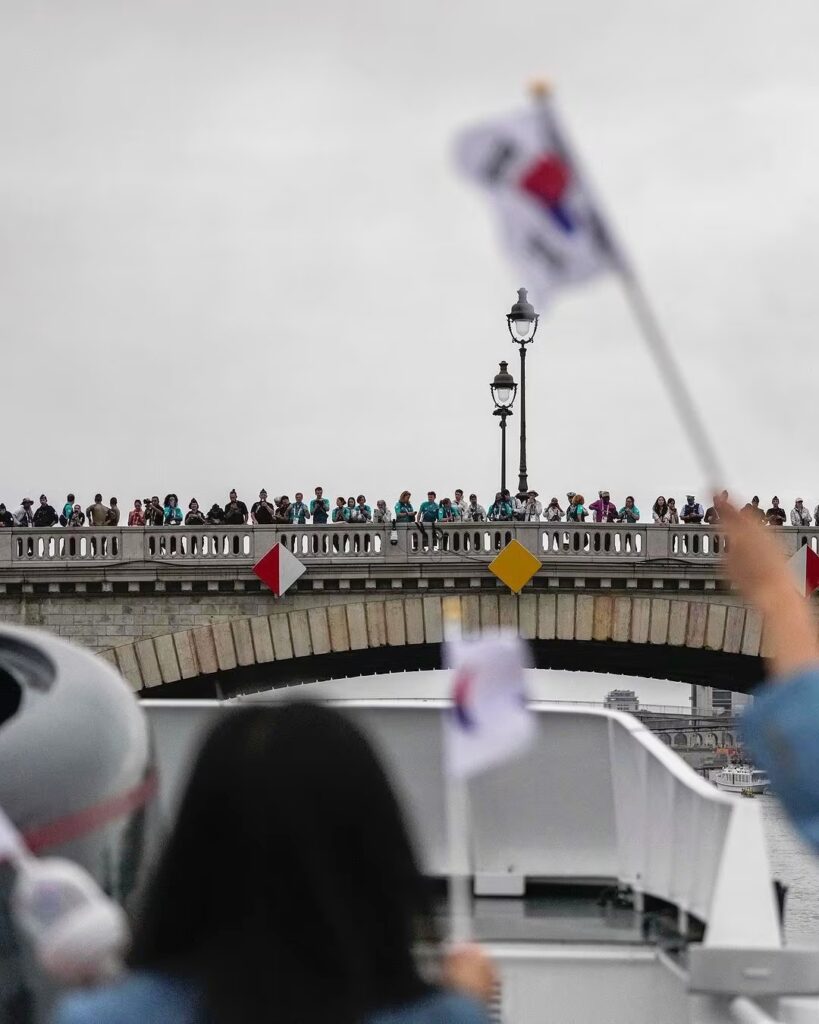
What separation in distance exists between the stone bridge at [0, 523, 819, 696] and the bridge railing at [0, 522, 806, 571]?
0.03 m

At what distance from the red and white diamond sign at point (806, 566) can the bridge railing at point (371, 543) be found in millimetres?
1776

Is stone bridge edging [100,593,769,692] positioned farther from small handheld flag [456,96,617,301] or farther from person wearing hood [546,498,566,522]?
small handheld flag [456,96,617,301]

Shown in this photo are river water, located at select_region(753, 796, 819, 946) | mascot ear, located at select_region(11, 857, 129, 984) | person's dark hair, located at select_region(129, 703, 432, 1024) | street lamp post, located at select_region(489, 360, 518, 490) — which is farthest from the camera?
street lamp post, located at select_region(489, 360, 518, 490)

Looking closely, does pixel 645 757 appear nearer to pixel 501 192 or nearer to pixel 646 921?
pixel 646 921

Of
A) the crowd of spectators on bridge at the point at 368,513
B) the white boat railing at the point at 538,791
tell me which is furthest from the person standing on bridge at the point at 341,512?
the white boat railing at the point at 538,791

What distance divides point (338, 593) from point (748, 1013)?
29195 mm

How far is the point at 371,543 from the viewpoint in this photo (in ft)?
110

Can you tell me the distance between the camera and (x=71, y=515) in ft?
112

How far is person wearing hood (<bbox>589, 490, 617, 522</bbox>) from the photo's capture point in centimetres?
3372

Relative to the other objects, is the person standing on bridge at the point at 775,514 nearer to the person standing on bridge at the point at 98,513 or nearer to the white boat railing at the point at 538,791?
the person standing on bridge at the point at 98,513

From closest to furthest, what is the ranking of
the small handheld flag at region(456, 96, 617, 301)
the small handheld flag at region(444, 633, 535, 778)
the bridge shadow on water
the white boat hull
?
the small handheld flag at region(456, 96, 617, 301) < the small handheld flag at region(444, 633, 535, 778) < the bridge shadow on water < the white boat hull

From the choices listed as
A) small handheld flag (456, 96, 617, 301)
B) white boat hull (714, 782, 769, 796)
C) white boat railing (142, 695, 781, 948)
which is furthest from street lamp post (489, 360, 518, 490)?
white boat hull (714, 782, 769, 796)

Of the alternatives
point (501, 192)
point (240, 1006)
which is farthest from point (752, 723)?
point (501, 192)

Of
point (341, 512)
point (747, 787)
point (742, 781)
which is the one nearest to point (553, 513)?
point (341, 512)
